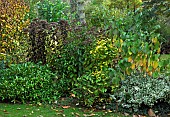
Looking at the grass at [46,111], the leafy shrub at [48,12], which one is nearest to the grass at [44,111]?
the grass at [46,111]

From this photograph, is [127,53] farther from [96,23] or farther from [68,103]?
[96,23]

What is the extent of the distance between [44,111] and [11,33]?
8.50 ft

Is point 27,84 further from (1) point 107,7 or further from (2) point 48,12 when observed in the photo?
(1) point 107,7

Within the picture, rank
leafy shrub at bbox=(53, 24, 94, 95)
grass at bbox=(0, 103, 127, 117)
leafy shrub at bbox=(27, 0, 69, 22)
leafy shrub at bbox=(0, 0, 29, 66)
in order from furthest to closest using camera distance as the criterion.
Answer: leafy shrub at bbox=(27, 0, 69, 22) < leafy shrub at bbox=(0, 0, 29, 66) < leafy shrub at bbox=(53, 24, 94, 95) < grass at bbox=(0, 103, 127, 117)

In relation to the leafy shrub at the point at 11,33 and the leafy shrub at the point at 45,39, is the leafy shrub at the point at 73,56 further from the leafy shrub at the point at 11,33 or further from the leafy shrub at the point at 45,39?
the leafy shrub at the point at 11,33

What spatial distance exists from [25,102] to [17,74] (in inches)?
20.8

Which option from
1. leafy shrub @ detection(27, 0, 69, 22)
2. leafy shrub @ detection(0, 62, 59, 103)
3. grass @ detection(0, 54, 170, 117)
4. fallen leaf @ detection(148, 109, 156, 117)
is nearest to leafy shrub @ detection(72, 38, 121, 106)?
grass @ detection(0, 54, 170, 117)

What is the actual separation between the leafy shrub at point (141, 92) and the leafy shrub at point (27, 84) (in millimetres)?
1168

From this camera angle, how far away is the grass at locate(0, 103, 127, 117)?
5.13m

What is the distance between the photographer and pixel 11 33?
286 inches

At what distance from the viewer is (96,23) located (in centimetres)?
877

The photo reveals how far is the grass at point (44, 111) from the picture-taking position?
513 cm

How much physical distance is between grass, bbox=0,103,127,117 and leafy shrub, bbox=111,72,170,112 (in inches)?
12.9

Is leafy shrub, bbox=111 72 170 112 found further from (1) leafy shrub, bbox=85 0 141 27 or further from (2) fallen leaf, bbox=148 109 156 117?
(1) leafy shrub, bbox=85 0 141 27
